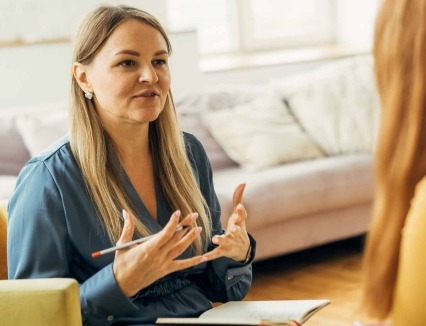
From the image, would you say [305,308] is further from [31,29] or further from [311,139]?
[31,29]

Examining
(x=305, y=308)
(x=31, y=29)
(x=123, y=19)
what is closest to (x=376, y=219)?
→ (x=305, y=308)

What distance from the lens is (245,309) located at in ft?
6.23

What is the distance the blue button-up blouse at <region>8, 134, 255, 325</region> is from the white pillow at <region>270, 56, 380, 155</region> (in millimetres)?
2405

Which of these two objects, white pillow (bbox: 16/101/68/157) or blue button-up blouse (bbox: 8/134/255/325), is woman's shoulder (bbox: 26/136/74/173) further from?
white pillow (bbox: 16/101/68/157)

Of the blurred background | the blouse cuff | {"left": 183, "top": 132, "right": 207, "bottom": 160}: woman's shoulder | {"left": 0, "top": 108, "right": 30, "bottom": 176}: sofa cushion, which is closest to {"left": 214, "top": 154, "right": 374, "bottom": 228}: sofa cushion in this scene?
{"left": 0, "top": 108, "right": 30, "bottom": 176}: sofa cushion

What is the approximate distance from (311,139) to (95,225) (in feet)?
8.59

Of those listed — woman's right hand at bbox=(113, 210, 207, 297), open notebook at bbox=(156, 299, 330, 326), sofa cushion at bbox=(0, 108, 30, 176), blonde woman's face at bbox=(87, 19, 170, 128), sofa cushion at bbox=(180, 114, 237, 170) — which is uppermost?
blonde woman's face at bbox=(87, 19, 170, 128)

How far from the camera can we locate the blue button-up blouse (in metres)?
1.83

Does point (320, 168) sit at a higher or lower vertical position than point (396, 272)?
lower

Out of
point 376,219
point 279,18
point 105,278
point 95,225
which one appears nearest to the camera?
point 376,219

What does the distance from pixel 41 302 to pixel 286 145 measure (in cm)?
265

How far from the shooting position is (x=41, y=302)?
5.60 ft

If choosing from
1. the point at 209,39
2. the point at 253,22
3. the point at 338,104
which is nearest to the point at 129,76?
the point at 338,104

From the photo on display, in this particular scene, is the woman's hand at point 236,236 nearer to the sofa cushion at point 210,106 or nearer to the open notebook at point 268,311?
the open notebook at point 268,311
